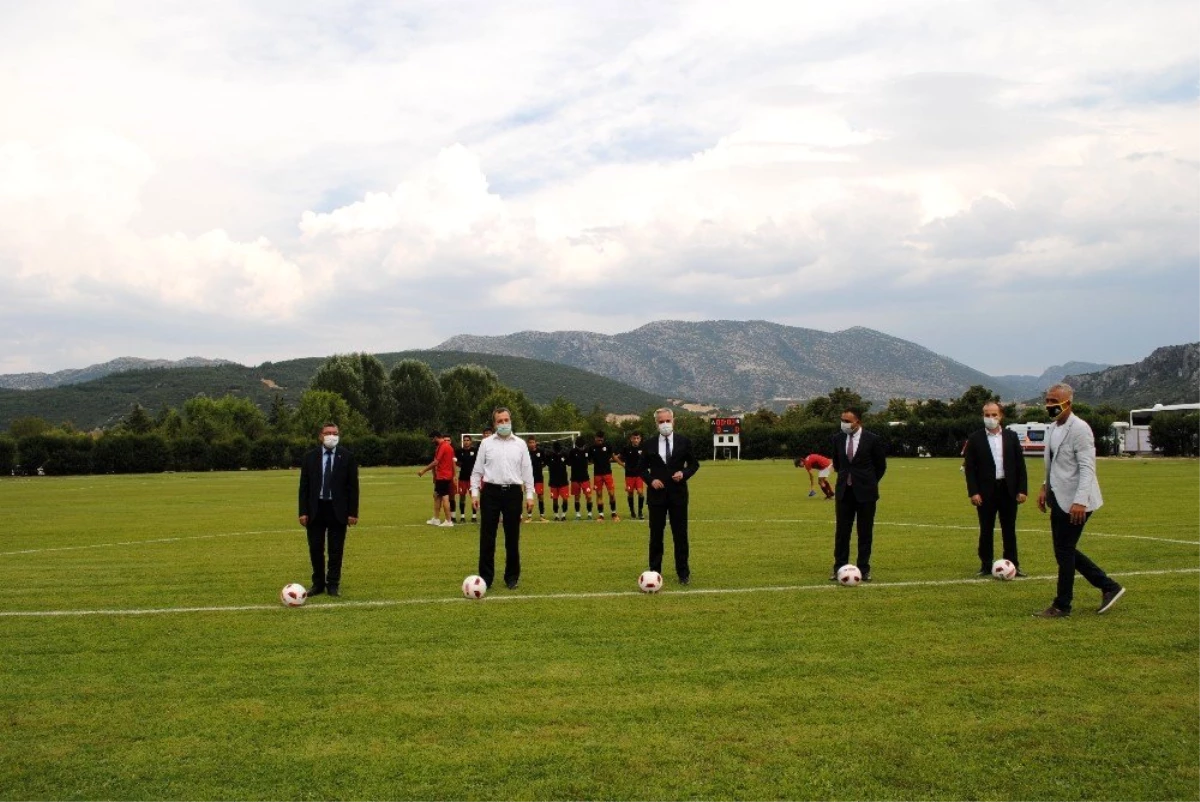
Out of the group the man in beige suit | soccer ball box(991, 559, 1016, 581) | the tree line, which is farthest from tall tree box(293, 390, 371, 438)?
the man in beige suit

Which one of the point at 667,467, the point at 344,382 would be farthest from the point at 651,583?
the point at 344,382

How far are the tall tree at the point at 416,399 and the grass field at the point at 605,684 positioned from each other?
110550mm

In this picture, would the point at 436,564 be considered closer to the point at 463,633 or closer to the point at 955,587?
the point at 463,633

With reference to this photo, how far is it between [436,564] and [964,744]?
1044 cm

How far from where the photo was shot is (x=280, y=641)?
384 inches

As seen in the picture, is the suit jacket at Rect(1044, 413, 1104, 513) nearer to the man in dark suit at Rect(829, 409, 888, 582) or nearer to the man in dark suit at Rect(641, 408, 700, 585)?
the man in dark suit at Rect(829, 409, 888, 582)

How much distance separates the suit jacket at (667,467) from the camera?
13.0m

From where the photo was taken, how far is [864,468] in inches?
511

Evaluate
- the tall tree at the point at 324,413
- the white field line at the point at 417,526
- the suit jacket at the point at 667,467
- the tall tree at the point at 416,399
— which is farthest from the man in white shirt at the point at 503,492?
the tall tree at the point at 416,399

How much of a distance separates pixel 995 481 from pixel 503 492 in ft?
20.5

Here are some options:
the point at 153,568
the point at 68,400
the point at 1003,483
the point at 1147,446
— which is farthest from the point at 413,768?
the point at 68,400

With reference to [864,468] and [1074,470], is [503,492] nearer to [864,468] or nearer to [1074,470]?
[864,468]

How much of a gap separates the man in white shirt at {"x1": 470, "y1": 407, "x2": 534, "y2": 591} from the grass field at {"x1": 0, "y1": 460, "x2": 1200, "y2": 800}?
1.13ft

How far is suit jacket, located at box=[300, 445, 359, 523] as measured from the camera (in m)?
12.6
